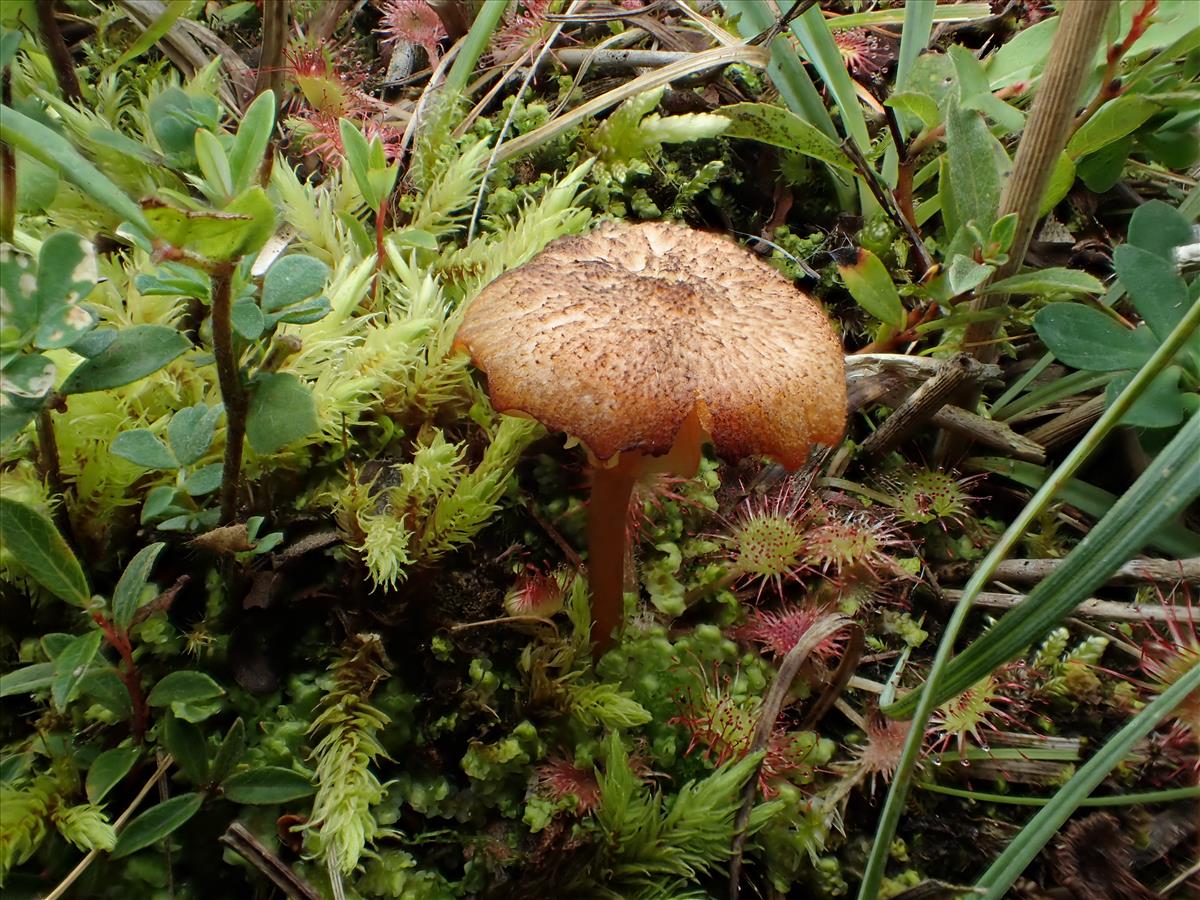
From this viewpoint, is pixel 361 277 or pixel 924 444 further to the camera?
pixel 924 444

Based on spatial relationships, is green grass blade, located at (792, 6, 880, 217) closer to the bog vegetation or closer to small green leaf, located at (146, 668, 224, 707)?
the bog vegetation

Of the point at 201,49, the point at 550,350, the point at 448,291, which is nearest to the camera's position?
the point at 550,350

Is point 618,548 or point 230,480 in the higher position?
point 230,480

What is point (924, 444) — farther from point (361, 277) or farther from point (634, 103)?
point (361, 277)

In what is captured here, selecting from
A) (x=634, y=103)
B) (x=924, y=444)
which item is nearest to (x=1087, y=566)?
(x=924, y=444)

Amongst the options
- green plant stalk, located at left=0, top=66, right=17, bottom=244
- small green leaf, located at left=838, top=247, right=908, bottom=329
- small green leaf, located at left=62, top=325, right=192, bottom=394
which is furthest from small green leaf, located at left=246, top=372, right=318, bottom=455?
small green leaf, located at left=838, top=247, right=908, bottom=329

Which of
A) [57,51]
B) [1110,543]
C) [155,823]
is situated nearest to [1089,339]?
[1110,543]
